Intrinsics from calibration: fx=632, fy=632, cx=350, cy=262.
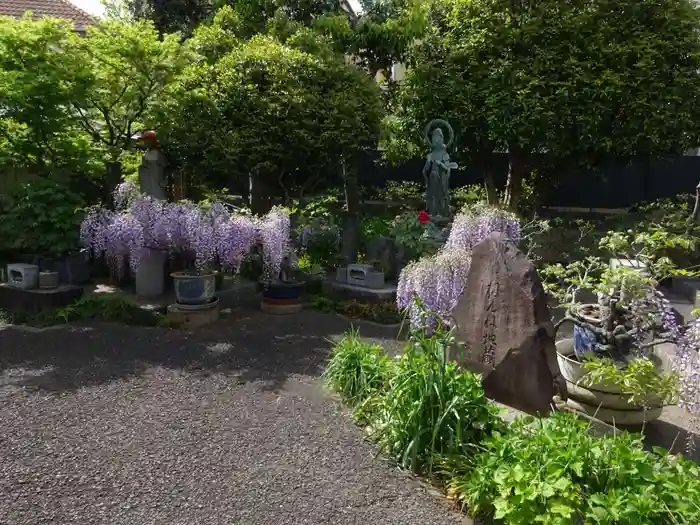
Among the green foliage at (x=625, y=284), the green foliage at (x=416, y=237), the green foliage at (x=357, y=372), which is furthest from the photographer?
the green foliage at (x=416, y=237)

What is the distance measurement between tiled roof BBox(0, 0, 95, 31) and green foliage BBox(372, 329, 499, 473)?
15.1 meters

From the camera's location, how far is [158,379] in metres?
5.93

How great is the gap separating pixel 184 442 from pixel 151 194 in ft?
17.9

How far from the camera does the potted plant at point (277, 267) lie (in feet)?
27.1

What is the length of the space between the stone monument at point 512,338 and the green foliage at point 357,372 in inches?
26.1

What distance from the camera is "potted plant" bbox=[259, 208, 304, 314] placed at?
827 cm

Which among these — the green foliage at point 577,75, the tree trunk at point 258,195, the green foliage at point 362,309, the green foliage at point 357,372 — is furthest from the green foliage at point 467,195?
the green foliage at point 357,372

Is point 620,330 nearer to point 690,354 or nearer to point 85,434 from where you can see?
point 690,354

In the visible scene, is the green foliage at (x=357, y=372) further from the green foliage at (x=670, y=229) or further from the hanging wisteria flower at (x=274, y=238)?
the green foliage at (x=670, y=229)

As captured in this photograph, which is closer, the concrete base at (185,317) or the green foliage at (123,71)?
the concrete base at (185,317)

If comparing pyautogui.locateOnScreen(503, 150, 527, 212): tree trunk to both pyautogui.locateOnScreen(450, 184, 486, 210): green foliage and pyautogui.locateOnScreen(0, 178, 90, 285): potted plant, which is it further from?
pyautogui.locateOnScreen(0, 178, 90, 285): potted plant

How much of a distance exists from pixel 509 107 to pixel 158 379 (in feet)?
25.8

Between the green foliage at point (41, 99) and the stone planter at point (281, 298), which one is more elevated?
the green foliage at point (41, 99)

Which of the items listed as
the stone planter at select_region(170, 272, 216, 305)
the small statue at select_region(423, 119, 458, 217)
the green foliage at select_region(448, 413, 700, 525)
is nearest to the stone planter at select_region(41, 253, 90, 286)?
the stone planter at select_region(170, 272, 216, 305)
